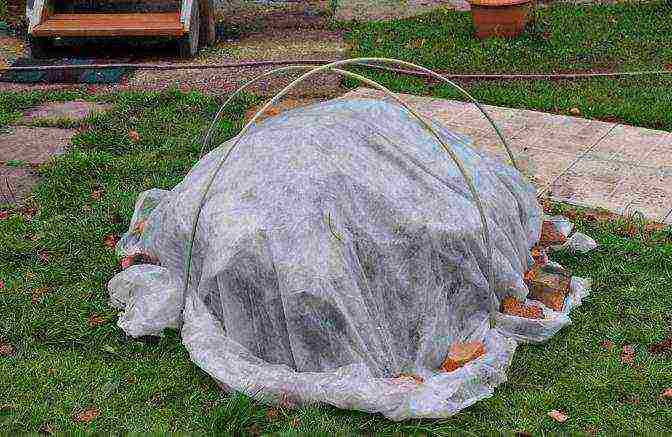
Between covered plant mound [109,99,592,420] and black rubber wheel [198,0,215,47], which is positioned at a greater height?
covered plant mound [109,99,592,420]

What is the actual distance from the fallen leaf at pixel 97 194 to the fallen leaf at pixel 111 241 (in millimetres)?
677

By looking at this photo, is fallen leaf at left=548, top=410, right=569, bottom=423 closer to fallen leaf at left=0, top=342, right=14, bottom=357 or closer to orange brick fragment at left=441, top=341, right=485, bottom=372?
orange brick fragment at left=441, top=341, right=485, bottom=372

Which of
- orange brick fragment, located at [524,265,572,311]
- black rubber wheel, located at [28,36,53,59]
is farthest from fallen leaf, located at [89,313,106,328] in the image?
black rubber wheel, located at [28,36,53,59]

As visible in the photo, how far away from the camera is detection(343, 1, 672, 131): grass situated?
7410mm

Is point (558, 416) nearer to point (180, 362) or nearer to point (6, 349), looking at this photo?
point (180, 362)

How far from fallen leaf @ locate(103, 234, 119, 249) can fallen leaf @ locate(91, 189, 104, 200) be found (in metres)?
0.68

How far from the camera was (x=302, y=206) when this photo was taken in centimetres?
398

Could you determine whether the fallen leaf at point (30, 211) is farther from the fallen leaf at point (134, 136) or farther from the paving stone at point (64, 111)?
the paving stone at point (64, 111)

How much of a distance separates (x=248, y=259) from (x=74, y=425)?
41.2 inches

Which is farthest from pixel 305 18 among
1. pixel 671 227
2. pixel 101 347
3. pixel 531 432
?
pixel 531 432

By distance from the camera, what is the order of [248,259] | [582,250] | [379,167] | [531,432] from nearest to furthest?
[531,432] → [248,259] → [379,167] → [582,250]

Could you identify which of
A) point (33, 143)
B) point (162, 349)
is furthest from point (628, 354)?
point (33, 143)

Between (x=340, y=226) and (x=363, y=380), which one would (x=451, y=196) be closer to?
(x=340, y=226)

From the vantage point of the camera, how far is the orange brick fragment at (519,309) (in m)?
4.34
